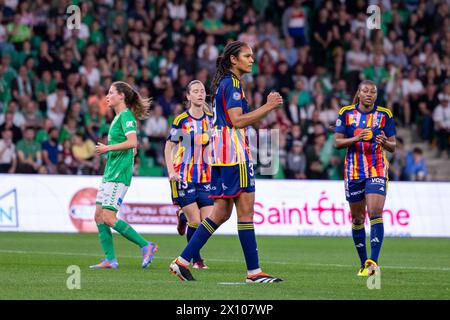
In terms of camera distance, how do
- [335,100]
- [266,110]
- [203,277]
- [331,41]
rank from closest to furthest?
[266,110], [203,277], [335,100], [331,41]

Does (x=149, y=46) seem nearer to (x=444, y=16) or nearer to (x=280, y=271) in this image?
(x=444, y=16)

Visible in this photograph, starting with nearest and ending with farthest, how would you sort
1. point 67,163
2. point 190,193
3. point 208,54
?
point 190,193, point 67,163, point 208,54

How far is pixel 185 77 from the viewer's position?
26125 millimetres

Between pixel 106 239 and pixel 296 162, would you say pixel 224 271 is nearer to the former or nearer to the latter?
pixel 106 239

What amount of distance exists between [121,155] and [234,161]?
112 inches

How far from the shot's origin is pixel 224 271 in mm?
12547

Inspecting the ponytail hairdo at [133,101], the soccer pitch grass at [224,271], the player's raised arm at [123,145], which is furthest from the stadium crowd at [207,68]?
the player's raised arm at [123,145]

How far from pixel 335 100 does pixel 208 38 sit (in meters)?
3.73

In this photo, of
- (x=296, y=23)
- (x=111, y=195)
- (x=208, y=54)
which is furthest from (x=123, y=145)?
Answer: (x=296, y=23)

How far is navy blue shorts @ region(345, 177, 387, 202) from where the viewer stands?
40.8 ft

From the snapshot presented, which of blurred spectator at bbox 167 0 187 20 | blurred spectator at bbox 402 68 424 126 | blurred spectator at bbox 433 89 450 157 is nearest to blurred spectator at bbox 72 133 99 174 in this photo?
blurred spectator at bbox 167 0 187 20

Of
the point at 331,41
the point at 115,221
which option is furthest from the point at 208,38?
the point at 115,221

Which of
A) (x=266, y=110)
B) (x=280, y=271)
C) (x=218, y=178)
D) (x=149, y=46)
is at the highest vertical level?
(x=149, y=46)

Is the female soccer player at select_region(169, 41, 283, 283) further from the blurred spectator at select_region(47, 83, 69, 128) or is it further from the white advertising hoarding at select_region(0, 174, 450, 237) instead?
the blurred spectator at select_region(47, 83, 69, 128)
